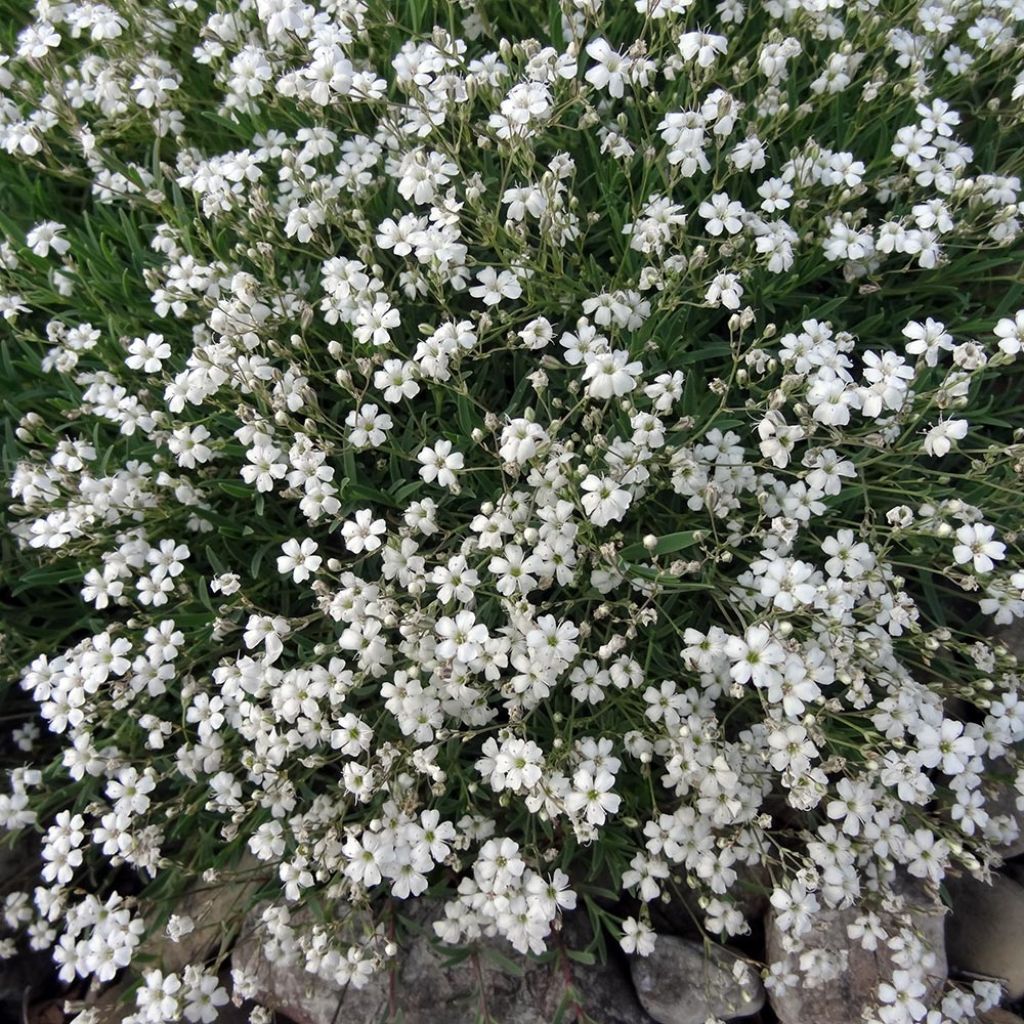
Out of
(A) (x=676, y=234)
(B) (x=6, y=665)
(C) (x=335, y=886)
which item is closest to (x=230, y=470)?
(B) (x=6, y=665)

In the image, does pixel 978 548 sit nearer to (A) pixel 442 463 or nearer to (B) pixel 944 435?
(B) pixel 944 435

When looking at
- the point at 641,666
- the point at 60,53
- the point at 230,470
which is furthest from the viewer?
the point at 60,53

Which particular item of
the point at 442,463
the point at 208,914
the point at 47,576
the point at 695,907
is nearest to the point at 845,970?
the point at 695,907

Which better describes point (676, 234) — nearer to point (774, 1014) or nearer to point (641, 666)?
point (641, 666)

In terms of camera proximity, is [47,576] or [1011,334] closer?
[1011,334]

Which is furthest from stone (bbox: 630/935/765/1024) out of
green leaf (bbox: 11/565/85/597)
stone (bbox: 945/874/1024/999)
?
green leaf (bbox: 11/565/85/597)

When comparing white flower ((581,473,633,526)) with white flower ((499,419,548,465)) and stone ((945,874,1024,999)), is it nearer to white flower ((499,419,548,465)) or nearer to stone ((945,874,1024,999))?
white flower ((499,419,548,465))

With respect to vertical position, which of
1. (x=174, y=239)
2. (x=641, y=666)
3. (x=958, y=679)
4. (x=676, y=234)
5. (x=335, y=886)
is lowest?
(x=335, y=886)
